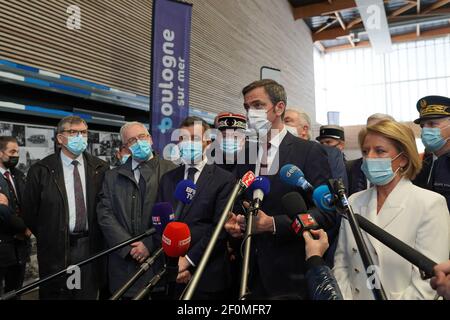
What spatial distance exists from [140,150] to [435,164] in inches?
83.9

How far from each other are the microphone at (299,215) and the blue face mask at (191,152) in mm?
1116

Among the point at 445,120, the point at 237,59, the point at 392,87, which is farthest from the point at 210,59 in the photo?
the point at 392,87

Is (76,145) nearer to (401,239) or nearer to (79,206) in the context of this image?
(79,206)

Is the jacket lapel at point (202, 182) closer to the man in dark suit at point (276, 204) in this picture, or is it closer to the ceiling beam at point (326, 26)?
the man in dark suit at point (276, 204)

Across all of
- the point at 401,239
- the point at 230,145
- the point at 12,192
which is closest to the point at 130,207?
the point at 230,145

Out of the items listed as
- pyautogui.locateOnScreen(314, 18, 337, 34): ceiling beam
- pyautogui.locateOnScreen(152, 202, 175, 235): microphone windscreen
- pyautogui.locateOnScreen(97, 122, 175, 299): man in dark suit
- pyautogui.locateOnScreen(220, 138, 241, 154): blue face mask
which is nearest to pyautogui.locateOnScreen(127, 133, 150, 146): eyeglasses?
pyautogui.locateOnScreen(97, 122, 175, 299): man in dark suit

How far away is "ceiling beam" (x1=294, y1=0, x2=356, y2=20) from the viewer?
11211 millimetres

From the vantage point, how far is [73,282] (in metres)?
2.72

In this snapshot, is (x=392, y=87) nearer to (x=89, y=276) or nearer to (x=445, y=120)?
(x=445, y=120)

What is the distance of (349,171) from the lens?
3.63m

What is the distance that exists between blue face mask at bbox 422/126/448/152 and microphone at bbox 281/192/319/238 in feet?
5.58

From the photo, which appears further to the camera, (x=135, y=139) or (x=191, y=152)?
(x=135, y=139)

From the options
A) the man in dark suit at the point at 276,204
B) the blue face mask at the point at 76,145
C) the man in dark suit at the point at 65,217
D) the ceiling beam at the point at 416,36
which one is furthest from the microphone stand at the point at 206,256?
the ceiling beam at the point at 416,36

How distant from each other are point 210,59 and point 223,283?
5810 millimetres
